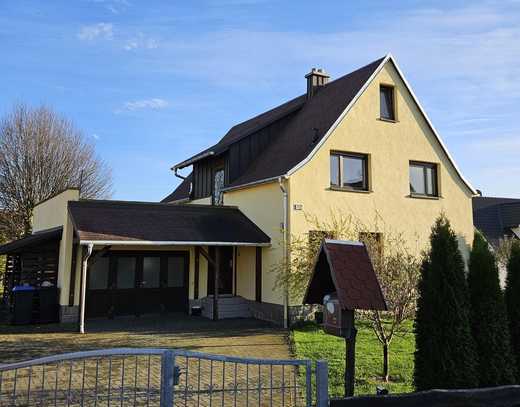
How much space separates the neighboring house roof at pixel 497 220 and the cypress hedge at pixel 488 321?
21.4m

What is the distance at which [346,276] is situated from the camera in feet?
17.9

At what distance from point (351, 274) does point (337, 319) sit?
0.59 m

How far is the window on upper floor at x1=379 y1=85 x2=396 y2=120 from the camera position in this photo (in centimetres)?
1619

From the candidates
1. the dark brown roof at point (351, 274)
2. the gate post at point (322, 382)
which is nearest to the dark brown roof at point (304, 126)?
the dark brown roof at point (351, 274)

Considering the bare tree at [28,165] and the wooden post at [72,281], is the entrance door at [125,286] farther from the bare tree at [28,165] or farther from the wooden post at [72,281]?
the bare tree at [28,165]

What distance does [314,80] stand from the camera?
1883 centimetres

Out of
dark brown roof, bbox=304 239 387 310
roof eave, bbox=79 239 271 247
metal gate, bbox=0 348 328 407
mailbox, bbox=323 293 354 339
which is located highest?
roof eave, bbox=79 239 271 247

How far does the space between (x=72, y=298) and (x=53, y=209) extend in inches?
166

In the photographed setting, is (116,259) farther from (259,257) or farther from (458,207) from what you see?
(458,207)

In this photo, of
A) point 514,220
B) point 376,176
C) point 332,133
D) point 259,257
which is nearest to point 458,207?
point 376,176

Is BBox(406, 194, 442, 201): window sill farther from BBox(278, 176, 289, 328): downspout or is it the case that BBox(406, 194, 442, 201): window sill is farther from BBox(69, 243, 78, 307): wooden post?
BBox(69, 243, 78, 307): wooden post

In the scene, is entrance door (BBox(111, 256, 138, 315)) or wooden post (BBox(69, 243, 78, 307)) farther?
entrance door (BBox(111, 256, 138, 315))

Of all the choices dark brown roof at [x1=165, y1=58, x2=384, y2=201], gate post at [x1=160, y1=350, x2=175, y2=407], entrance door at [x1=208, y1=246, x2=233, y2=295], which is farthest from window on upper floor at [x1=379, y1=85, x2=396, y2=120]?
gate post at [x1=160, y1=350, x2=175, y2=407]

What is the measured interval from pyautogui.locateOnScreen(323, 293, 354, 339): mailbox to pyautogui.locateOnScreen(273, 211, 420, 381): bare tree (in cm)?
230
